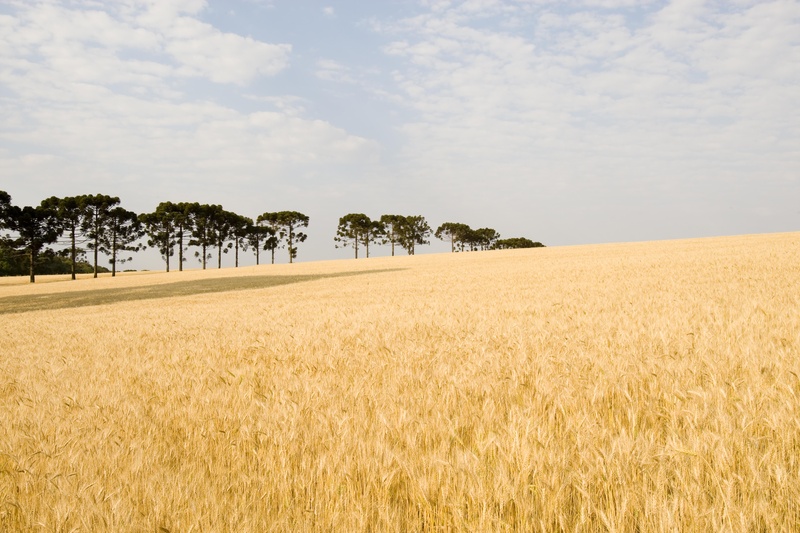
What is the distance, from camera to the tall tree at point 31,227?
62.2m

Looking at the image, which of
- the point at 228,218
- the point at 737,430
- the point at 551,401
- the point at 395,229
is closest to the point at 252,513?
the point at 551,401

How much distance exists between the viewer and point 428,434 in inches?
122

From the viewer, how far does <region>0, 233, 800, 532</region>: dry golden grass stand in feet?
7.02

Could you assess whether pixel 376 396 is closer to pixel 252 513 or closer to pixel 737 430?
pixel 252 513

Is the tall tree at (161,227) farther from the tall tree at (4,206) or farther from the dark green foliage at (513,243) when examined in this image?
the dark green foliage at (513,243)

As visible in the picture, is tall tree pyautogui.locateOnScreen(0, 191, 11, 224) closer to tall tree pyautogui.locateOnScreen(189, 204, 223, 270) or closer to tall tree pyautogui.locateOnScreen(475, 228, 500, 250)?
tall tree pyautogui.locateOnScreen(189, 204, 223, 270)

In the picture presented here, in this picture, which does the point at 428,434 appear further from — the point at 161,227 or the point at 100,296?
the point at 161,227

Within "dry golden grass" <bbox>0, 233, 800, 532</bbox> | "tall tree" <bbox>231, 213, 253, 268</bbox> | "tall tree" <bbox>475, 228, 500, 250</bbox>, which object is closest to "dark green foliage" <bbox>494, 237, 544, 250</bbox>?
"tall tree" <bbox>475, 228, 500, 250</bbox>

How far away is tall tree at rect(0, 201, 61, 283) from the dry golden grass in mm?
72905

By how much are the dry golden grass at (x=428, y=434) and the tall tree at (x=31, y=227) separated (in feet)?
239

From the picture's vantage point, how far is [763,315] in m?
7.20

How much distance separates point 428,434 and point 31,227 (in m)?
81.4

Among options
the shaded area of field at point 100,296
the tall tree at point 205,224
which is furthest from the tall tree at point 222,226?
the shaded area of field at point 100,296

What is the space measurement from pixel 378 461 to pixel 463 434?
832 millimetres
